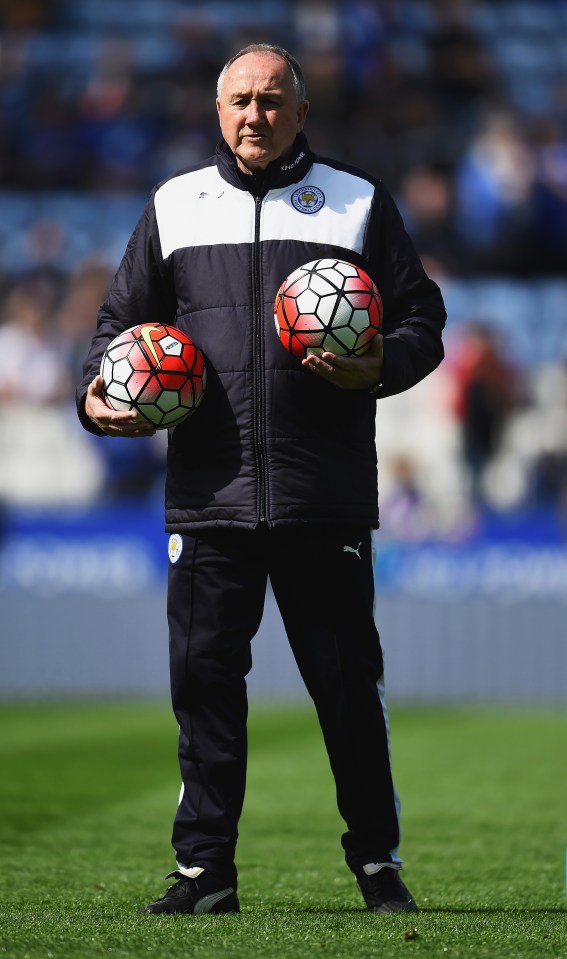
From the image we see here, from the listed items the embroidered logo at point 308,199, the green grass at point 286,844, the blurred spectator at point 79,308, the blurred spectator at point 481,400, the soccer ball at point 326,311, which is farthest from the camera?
the blurred spectator at point 79,308

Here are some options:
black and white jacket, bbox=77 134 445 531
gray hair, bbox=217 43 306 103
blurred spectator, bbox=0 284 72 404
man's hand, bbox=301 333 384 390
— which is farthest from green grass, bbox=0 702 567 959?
blurred spectator, bbox=0 284 72 404

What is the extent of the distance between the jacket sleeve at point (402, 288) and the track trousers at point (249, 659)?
443 mm

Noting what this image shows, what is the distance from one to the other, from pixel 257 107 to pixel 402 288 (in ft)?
1.81

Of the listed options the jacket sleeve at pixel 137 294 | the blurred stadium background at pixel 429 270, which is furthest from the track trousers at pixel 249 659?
the blurred stadium background at pixel 429 270

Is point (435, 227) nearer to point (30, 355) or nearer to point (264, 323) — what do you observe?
point (30, 355)

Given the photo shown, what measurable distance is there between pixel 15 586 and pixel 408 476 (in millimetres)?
3365

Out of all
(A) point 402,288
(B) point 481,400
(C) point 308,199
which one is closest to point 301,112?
(C) point 308,199

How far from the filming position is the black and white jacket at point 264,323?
134 inches

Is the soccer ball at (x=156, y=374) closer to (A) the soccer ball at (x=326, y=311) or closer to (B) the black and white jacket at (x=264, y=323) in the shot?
(B) the black and white jacket at (x=264, y=323)

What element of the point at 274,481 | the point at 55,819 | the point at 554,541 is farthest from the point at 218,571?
the point at 554,541

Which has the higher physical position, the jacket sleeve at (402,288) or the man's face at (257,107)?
the man's face at (257,107)

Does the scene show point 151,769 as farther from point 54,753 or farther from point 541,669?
point 541,669

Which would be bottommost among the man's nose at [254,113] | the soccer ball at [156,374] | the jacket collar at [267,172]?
the soccer ball at [156,374]

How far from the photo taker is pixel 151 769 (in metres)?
7.18
